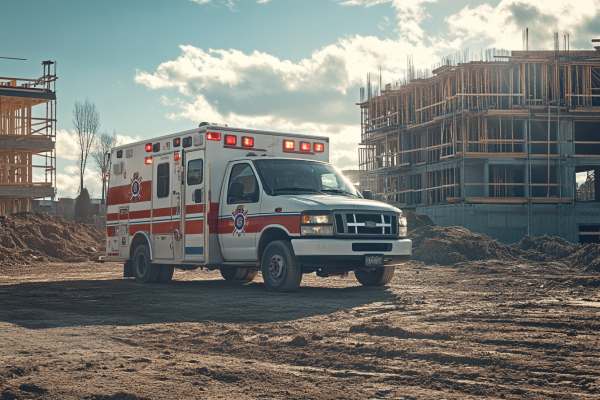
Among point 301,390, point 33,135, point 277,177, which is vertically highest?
Answer: point 33,135

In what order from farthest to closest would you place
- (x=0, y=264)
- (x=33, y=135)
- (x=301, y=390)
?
(x=33, y=135), (x=0, y=264), (x=301, y=390)

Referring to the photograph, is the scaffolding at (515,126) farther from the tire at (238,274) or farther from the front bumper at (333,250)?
the front bumper at (333,250)

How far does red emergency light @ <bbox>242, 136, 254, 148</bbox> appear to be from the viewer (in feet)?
49.8

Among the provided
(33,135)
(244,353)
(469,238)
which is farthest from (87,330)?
(33,135)

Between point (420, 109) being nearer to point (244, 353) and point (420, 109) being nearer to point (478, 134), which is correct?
point (478, 134)

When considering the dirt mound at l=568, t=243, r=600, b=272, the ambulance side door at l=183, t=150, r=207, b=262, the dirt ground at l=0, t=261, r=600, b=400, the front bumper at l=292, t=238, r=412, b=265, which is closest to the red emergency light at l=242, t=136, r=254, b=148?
the ambulance side door at l=183, t=150, r=207, b=262

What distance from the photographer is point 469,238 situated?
28156 millimetres

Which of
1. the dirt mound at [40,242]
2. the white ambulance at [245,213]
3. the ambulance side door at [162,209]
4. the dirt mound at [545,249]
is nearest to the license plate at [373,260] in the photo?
the white ambulance at [245,213]

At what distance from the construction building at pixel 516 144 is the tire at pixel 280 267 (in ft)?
90.6

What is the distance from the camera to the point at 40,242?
100 feet

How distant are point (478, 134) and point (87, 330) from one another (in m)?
35.9

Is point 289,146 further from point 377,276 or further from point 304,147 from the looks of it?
point 377,276

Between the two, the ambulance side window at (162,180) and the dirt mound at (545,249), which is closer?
the ambulance side window at (162,180)

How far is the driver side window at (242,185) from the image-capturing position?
13992mm
